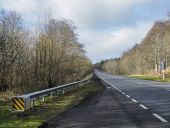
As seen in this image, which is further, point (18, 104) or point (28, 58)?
point (28, 58)

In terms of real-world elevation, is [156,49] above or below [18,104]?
above

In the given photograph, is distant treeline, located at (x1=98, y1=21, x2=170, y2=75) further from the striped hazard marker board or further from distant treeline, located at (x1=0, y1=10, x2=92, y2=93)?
the striped hazard marker board

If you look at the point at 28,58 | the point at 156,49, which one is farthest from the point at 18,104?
the point at 156,49

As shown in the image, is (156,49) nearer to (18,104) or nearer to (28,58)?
(28,58)

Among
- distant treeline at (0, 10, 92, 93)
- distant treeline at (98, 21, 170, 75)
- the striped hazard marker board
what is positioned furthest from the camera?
distant treeline at (98, 21, 170, 75)

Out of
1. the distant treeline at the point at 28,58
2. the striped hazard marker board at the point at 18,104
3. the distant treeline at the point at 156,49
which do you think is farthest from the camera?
the distant treeline at the point at 156,49

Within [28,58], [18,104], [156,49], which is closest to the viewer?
[18,104]

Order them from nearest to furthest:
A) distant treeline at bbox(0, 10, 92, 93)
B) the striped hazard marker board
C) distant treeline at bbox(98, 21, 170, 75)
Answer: the striped hazard marker board → distant treeline at bbox(0, 10, 92, 93) → distant treeline at bbox(98, 21, 170, 75)

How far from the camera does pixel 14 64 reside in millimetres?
34656

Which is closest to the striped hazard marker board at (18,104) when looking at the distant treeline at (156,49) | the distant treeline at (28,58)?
the distant treeline at (28,58)

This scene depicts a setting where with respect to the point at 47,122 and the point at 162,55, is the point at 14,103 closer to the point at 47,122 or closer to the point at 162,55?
the point at 47,122

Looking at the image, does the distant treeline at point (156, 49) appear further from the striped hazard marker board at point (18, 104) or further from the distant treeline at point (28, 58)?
the striped hazard marker board at point (18, 104)

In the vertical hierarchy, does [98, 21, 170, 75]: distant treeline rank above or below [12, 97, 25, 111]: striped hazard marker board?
above

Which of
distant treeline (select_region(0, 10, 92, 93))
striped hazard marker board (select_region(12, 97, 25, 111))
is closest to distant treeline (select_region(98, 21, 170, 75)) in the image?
distant treeline (select_region(0, 10, 92, 93))
